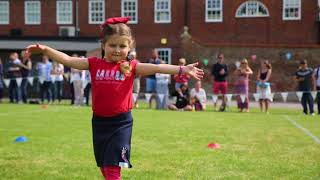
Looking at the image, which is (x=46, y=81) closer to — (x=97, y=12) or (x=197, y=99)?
(x=197, y=99)

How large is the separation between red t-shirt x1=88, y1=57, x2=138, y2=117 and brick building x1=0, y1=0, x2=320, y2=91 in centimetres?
2998

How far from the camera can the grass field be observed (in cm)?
771

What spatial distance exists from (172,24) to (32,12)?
1226cm

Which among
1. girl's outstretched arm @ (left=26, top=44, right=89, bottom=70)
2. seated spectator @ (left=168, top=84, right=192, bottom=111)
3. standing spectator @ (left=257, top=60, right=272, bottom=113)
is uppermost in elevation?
girl's outstretched arm @ (left=26, top=44, right=89, bottom=70)

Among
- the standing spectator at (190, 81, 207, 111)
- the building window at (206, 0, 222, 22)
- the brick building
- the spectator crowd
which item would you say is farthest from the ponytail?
the building window at (206, 0, 222, 22)

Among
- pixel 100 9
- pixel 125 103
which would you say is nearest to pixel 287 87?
pixel 100 9

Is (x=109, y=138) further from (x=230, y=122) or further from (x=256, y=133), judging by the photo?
(x=230, y=122)

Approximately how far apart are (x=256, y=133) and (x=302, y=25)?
28.9m

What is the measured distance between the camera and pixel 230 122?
16094mm

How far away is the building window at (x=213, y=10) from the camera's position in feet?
138

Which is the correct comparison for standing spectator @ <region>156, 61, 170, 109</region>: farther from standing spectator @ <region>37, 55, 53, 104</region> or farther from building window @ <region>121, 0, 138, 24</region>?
building window @ <region>121, 0, 138, 24</region>

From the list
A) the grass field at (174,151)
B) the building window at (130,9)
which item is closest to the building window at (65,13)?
the building window at (130,9)

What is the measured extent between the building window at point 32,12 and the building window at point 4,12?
1597mm

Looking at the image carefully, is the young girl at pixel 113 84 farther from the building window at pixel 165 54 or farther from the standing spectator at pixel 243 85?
the building window at pixel 165 54
